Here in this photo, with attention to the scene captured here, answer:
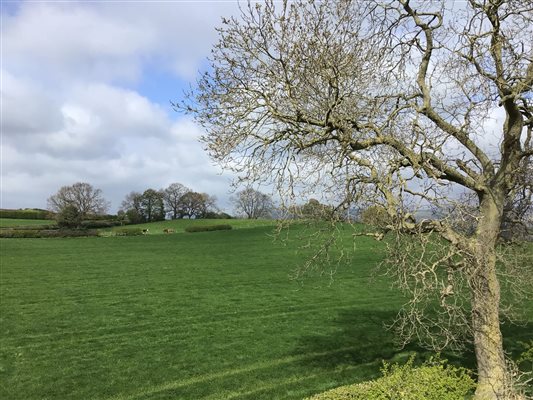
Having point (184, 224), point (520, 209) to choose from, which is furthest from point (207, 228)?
point (520, 209)

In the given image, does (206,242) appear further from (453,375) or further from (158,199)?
(453,375)

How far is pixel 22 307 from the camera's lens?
68.8 feet

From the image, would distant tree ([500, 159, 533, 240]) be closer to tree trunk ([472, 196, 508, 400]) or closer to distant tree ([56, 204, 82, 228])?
tree trunk ([472, 196, 508, 400])

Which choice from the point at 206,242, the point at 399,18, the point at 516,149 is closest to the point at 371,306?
the point at 516,149

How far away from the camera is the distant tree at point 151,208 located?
3526 inches

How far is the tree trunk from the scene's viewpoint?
30.9 ft

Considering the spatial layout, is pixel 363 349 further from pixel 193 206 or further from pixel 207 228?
pixel 193 206

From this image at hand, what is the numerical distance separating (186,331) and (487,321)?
1123 cm

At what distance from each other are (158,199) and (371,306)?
74.6 meters

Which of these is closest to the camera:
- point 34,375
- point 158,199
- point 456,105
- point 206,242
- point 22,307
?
point 456,105

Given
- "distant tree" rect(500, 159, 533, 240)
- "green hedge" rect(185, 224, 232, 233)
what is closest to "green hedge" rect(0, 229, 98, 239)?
"green hedge" rect(185, 224, 232, 233)

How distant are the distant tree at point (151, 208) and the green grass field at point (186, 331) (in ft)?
180

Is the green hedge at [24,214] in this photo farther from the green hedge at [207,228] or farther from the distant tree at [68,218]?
the green hedge at [207,228]

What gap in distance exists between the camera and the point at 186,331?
1744cm
